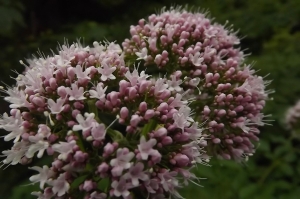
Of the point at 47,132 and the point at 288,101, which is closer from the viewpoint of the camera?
the point at 47,132

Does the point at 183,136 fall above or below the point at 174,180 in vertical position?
above

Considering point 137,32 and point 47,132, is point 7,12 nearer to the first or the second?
point 137,32

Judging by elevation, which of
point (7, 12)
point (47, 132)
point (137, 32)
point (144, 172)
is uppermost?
point (7, 12)

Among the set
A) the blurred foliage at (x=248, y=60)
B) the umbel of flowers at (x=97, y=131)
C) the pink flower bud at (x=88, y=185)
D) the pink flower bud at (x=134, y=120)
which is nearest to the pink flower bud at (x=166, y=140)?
the umbel of flowers at (x=97, y=131)

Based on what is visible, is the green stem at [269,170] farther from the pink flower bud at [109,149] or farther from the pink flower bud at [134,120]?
the pink flower bud at [109,149]

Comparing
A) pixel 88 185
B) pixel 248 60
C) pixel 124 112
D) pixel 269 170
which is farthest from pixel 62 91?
pixel 248 60

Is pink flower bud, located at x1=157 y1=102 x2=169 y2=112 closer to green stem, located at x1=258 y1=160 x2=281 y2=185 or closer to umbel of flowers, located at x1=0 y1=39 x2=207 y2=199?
umbel of flowers, located at x1=0 y1=39 x2=207 y2=199

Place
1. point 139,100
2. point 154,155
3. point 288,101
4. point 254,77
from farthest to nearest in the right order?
point 288,101
point 254,77
point 139,100
point 154,155

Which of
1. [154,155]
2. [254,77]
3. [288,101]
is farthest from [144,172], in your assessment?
[288,101]

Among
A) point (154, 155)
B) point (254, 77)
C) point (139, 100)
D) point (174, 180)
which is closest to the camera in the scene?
point (154, 155)
